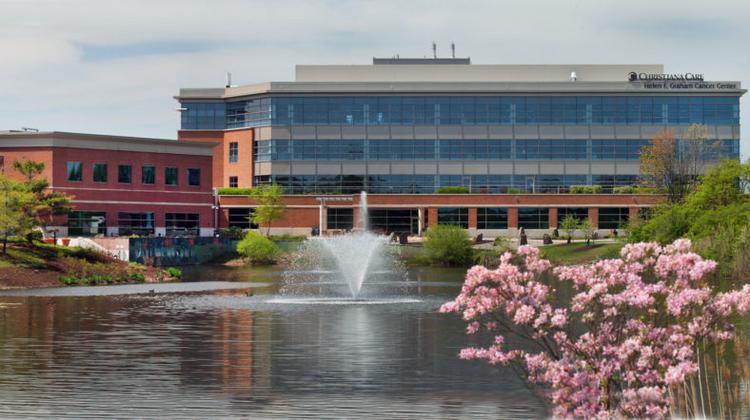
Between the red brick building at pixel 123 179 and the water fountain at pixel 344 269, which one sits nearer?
the water fountain at pixel 344 269

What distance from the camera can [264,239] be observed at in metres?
89.8

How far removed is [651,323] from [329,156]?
105 m

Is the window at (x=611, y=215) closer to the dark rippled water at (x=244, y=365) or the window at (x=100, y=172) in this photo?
the window at (x=100, y=172)

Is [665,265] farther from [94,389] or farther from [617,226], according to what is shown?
[617,226]

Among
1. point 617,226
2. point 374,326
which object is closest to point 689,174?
point 617,226

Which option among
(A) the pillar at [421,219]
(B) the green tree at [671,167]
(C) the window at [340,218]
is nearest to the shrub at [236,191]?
(C) the window at [340,218]

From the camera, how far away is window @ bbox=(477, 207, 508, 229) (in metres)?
114

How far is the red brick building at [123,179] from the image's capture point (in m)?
86.1

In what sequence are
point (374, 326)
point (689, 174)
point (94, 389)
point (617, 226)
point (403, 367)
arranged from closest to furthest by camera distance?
point (94, 389) < point (403, 367) < point (374, 326) < point (689, 174) < point (617, 226)

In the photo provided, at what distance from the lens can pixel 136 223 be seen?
302ft

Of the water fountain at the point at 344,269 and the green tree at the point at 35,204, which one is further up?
the green tree at the point at 35,204

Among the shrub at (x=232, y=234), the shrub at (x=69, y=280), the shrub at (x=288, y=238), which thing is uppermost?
the shrub at (x=232, y=234)

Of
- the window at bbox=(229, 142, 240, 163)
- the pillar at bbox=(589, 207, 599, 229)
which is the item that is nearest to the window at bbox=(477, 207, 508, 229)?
the pillar at bbox=(589, 207, 599, 229)

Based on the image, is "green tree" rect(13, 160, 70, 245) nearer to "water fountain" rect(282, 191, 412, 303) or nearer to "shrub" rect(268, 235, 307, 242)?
"water fountain" rect(282, 191, 412, 303)
